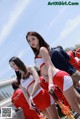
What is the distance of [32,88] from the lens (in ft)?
18.3

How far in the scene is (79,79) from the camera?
578 centimetres

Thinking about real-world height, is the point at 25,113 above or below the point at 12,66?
below

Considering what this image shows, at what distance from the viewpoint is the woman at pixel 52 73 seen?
4664 millimetres

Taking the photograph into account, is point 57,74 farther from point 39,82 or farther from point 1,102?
point 1,102

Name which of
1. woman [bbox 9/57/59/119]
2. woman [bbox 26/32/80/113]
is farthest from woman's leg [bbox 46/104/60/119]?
woman [bbox 26/32/80/113]

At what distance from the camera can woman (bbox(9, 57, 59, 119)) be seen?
17.4 ft

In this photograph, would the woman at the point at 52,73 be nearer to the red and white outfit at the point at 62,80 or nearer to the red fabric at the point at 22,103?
the red and white outfit at the point at 62,80

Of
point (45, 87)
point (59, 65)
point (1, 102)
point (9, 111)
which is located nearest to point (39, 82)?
point (45, 87)

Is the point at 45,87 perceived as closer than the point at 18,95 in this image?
Result: Yes

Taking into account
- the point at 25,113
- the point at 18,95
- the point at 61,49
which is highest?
the point at 61,49

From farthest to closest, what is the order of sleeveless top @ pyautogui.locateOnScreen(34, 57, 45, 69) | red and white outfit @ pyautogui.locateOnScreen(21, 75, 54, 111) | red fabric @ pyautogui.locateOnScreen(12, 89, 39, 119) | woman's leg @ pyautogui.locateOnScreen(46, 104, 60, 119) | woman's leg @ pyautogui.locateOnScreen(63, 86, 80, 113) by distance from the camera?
red fabric @ pyautogui.locateOnScreen(12, 89, 39, 119) < red and white outfit @ pyautogui.locateOnScreen(21, 75, 54, 111) < woman's leg @ pyautogui.locateOnScreen(46, 104, 60, 119) < sleeveless top @ pyautogui.locateOnScreen(34, 57, 45, 69) < woman's leg @ pyautogui.locateOnScreen(63, 86, 80, 113)

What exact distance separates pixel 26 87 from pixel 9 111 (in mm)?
720

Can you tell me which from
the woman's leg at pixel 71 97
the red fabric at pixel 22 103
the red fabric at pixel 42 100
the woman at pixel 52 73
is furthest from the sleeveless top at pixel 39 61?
the red fabric at pixel 22 103

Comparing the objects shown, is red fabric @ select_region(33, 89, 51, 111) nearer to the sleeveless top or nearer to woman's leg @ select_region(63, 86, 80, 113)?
the sleeveless top
